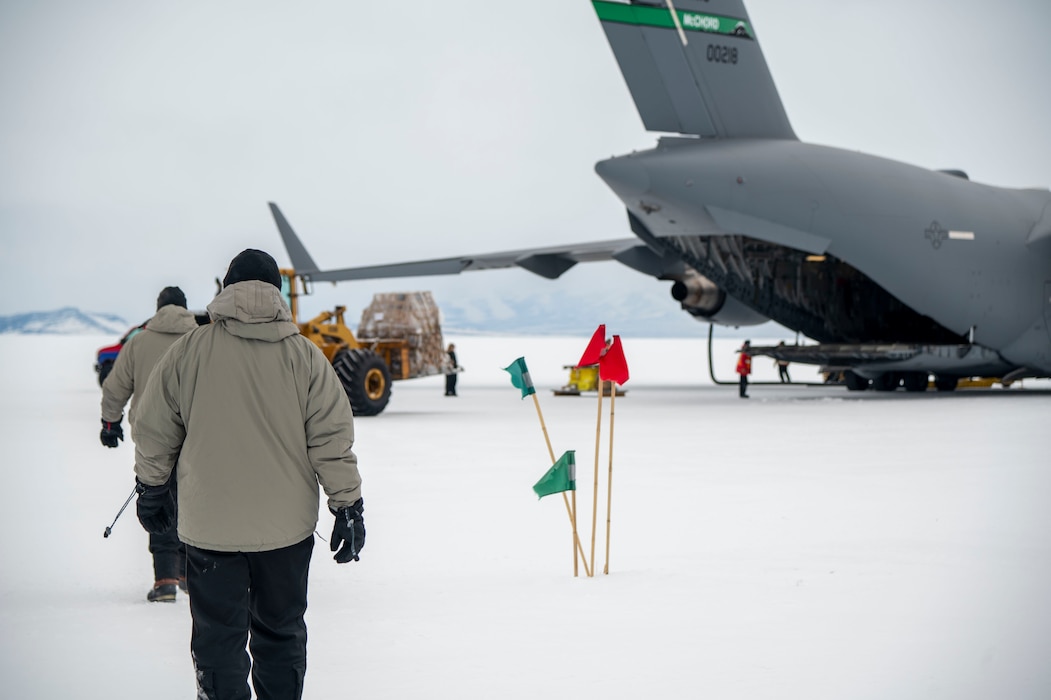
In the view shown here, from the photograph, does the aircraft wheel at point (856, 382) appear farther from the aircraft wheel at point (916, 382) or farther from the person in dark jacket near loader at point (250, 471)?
the person in dark jacket near loader at point (250, 471)

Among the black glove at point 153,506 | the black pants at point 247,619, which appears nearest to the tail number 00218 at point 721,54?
the black glove at point 153,506

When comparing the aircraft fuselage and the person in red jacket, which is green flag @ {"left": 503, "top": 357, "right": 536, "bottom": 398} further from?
the person in red jacket

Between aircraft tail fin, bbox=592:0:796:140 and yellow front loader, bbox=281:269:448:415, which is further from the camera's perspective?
aircraft tail fin, bbox=592:0:796:140

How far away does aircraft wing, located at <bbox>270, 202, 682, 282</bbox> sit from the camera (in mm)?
23906

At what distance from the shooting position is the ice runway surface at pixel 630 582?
430 cm

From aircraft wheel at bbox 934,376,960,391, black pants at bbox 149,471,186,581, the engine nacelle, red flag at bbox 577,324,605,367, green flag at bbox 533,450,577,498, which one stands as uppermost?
the engine nacelle

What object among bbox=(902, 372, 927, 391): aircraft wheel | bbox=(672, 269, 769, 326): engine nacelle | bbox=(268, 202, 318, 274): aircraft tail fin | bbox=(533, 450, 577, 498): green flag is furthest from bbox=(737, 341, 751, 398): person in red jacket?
bbox=(533, 450, 577, 498): green flag

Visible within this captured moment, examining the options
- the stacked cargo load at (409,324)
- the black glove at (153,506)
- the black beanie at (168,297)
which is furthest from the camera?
the stacked cargo load at (409,324)

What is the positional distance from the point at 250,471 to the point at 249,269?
2.24 feet

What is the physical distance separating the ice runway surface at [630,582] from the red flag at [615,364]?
1121mm

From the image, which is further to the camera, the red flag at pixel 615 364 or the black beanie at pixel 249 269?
the red flag at pixel 615 364

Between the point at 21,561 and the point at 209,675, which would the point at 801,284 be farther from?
the point at 209,675

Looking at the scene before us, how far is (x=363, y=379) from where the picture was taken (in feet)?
55.9

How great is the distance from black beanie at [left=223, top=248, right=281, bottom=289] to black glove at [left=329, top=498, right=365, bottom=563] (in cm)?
83
